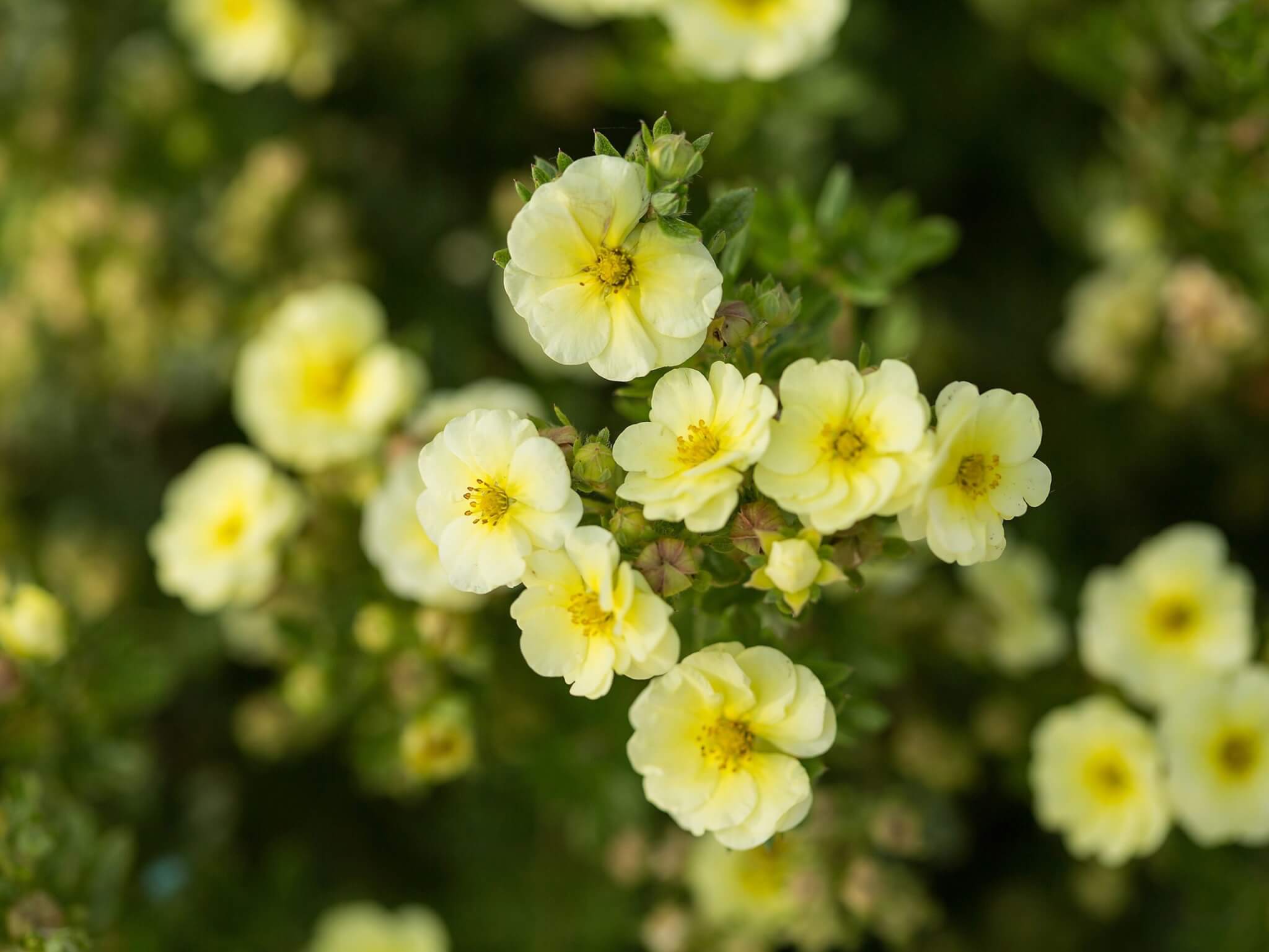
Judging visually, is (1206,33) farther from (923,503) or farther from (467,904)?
(467,904)

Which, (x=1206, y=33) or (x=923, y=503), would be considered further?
(x=1206, y=33)

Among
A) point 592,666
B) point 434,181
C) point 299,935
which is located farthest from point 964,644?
point 434,181

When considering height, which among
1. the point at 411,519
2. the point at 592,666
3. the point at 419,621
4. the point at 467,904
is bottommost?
the point at 467,904

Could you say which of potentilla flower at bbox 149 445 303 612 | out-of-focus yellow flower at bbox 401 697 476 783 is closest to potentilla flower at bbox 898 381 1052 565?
out-of-focus yellow flower at bbox 401 697 476 783

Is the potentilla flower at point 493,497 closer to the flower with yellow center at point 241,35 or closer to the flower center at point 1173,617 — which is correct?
the flower center at point 1173,617

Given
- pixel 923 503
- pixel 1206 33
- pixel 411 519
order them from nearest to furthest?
1. pixel 923 503
2. pixel 411 519
3. pixel 1206 33

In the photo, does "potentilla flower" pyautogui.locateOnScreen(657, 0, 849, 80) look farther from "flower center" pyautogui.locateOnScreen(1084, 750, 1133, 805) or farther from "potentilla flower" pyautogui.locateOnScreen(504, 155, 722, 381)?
"flower center" pyautogui.locateOnScreen(1084, 750, 1133, 805)

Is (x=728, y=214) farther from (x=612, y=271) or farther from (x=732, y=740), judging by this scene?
(x=732, y=740)
